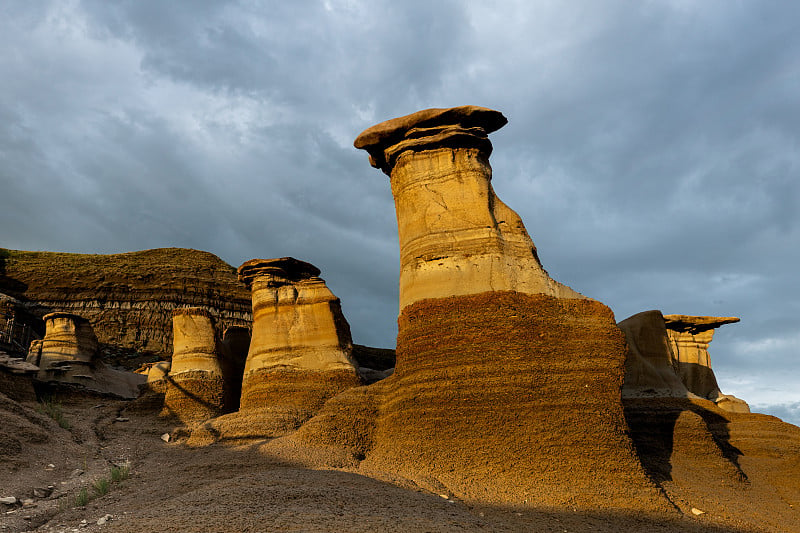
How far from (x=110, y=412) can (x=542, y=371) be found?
1531 cm

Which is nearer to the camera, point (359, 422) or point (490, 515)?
point (490, 515)

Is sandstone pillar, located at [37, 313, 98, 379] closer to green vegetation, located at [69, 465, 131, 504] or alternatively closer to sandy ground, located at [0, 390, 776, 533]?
sandy ground, located at [0, 390, 776, 533]

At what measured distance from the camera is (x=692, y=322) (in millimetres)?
22125

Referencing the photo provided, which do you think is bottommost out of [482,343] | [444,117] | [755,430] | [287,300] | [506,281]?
[755,430]

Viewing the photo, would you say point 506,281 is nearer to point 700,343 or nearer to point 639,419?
point 639,419

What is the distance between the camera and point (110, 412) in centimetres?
1869

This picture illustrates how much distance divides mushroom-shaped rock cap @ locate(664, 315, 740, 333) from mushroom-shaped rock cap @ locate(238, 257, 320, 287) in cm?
1360

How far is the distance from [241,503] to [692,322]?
801 inches

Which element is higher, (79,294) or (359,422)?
(79,294)

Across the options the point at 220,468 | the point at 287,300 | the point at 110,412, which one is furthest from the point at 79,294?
the point at 220,468

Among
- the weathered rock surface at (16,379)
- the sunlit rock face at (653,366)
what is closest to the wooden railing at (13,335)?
the weathered rock surface at (16,379)

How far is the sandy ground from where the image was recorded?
18.4 feet

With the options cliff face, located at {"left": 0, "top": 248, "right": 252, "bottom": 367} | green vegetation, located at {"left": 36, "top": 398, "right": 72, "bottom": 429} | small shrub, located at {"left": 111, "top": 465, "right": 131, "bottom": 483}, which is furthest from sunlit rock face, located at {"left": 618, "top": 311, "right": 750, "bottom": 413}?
cliff face, located at {"left": 0, "top": 248, "right": 252, "bottom": 367}

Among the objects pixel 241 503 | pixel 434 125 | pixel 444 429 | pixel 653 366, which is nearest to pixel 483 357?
pixel 444 429
